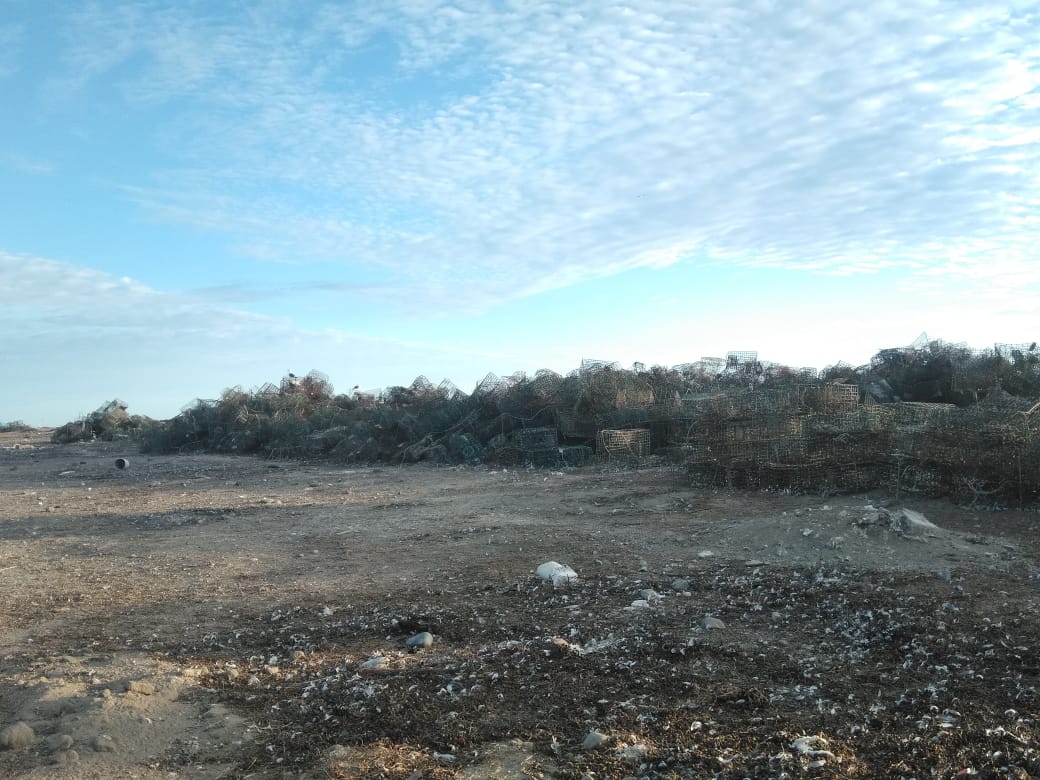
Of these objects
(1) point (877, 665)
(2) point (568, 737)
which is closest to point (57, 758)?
(2) point (568, 737)

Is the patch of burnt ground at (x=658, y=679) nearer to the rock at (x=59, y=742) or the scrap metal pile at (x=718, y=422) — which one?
the rock at (x=59, y=742)

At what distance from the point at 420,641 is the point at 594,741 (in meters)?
1.79

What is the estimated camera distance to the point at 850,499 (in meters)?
9.46

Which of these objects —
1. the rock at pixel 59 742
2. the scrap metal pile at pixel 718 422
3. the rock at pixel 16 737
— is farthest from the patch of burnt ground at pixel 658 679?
the scrap metal pile at pixel 718 422

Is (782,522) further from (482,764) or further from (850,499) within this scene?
(482,764)

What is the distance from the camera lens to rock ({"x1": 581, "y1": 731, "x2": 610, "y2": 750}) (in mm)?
3268

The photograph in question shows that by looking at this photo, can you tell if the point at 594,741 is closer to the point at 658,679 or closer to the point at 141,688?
the point at 658,679

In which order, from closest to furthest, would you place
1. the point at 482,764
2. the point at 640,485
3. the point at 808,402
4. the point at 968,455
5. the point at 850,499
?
the point at 482,764, the point at 968,455, the point at 850,499, the point at 640,485, the point at 808,402

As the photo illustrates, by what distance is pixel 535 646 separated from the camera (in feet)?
15.0

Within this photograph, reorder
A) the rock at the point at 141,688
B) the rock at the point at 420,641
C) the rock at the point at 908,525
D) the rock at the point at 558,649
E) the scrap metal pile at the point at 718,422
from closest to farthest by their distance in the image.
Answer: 1. the rock at the point at 141,688
2. the rock at the point at 558,649
3. the rock at the point at 420,641
4. the rock at the point at 908,525
5. the scrap metal pile at the point at 718,422

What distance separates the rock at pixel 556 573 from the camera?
20.6 feet

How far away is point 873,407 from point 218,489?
11.0m

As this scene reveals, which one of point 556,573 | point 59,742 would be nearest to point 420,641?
point 556,573

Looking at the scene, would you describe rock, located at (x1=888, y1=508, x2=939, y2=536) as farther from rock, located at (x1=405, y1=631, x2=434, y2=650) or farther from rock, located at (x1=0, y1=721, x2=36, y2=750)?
rock, located at (x1=0, y1=721, x2=36, y2=750)
